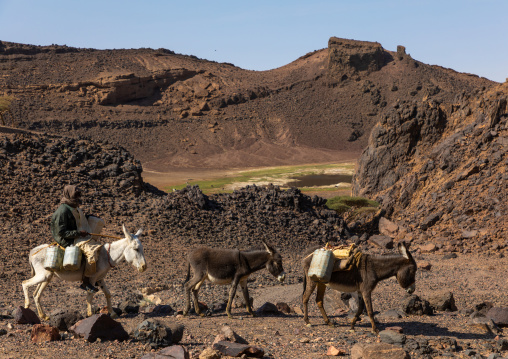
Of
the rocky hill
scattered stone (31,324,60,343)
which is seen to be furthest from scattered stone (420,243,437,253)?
the rocky hill

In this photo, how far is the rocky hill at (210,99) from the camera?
4085 inches

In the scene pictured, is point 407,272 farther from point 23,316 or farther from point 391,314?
point 23,316

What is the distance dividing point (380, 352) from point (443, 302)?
18.7 feet

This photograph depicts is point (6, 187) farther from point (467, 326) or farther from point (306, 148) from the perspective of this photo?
point (306, 148)

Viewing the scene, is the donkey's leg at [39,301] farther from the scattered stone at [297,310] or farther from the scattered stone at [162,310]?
the scattered stone at [297,310]

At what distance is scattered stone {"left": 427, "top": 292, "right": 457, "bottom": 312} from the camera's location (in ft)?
44.6

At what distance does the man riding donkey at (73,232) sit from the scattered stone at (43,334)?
1.91 metres

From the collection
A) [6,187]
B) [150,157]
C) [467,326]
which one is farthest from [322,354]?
[150,157]

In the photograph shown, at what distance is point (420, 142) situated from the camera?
104 feet

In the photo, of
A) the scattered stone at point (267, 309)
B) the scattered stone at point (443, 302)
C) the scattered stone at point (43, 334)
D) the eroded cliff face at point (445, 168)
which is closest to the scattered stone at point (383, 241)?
the eroded cliff face at point (445, 168)

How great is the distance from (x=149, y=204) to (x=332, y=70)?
11259 centimetres

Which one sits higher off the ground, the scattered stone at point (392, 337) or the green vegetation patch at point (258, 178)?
the scattered stone at point (392, 337)

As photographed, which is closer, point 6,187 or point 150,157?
point 6,187

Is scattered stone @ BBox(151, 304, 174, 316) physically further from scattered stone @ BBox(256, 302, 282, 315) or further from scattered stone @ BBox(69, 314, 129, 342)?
scattered stone @ BBox(69, 314, 129, 342)
